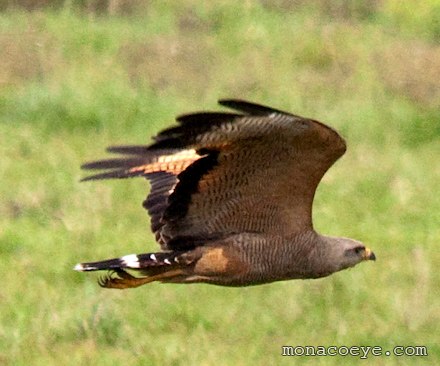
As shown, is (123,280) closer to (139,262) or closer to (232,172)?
(139,262)

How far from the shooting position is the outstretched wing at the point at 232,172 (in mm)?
5531

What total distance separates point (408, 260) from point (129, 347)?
2.01 meters

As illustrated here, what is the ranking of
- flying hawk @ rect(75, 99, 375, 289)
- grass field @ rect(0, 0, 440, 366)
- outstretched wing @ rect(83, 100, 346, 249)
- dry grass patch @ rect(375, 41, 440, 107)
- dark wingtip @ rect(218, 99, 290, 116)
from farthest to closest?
dry grass patch @ rect(375, 41, 440, 107) → grass field @ rect(0, 0, 440, 366) → flying hawk @ rect(75, 99, 375, 289) → outstretched wing @ rect(83, 100, 346, 249) → dark wingtip @ rect(218, 99, 290, 116)

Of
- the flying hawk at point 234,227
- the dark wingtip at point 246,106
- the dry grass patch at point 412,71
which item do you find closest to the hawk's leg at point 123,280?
the flying hawk at point 234,227

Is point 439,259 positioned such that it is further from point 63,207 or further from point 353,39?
point 353,39

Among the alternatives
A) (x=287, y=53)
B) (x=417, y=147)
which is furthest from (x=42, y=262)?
Answer: (x=287, y=53)

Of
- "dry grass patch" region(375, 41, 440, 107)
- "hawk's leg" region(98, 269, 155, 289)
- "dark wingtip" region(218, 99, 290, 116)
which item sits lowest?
"hawk's leg" region(98, 269, 155, 289)

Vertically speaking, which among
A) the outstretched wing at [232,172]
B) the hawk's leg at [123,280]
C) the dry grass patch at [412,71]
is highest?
the dry grass patch at [412,71]

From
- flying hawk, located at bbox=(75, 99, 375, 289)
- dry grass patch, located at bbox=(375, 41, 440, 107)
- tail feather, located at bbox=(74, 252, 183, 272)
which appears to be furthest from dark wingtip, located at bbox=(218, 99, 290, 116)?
dry grass patch, located at bbox=(375, 41, 440, 107)

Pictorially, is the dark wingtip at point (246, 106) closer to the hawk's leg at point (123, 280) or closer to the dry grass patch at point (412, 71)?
the hawk's leg at point (123, 280)

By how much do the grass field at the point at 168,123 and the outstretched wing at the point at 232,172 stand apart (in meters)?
0.53

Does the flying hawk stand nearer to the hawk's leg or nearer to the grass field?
the hawk's leg

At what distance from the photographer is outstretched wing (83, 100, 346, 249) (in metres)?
5.53

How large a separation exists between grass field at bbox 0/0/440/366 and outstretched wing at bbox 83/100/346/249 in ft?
1.73
